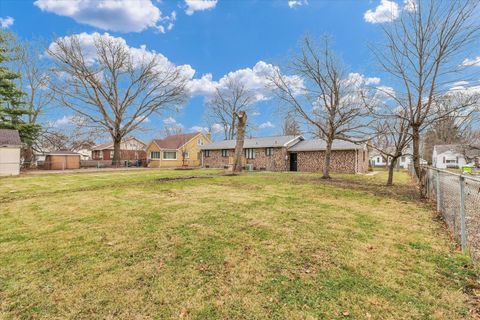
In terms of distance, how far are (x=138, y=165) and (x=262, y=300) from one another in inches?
1440

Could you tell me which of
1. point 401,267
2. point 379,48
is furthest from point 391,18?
point 401,267

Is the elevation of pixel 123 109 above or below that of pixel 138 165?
above

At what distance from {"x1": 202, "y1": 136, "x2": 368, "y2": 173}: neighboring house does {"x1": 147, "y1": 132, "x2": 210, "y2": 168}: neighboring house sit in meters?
7.89

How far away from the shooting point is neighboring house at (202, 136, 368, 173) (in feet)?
71.9

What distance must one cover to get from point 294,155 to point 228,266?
75.0 feet

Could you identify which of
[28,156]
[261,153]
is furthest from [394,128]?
[28,156]

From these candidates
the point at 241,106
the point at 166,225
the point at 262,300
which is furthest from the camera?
the point at 241,106

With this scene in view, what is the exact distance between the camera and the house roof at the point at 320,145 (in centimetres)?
2129

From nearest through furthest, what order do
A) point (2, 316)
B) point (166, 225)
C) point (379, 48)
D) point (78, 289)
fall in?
point (2, 316) < point (78, 289) < point (166, 225) < point (379, 48)

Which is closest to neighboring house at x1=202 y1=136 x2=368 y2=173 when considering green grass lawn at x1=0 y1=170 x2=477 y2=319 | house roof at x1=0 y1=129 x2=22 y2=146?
green grass lawn at x1=0 y1=170 x2=477 y2=319

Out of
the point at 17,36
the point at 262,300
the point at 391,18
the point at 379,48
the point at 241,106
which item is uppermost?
the point at 17,36

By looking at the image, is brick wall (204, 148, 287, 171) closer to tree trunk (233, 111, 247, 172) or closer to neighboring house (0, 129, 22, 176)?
tree trunk (233, 111, 247, 172)

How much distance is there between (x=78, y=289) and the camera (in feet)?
9.42

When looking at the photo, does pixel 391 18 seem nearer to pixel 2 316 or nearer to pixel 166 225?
pixel 166 225
